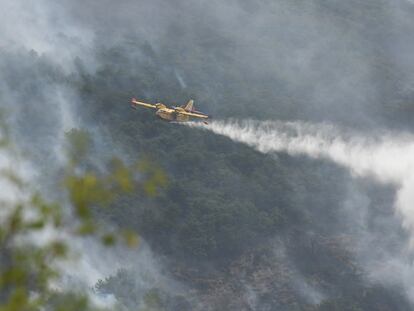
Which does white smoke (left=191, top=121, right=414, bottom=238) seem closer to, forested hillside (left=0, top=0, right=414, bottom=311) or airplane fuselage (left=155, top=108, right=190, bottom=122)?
forested hillside (left=0, top=0, right=414, bottom=311)

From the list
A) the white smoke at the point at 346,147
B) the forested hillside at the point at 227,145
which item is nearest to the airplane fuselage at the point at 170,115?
the forested hillside at the point at 227,145

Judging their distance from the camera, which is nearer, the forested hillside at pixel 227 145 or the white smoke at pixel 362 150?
the forested hillside at pixel 227 145

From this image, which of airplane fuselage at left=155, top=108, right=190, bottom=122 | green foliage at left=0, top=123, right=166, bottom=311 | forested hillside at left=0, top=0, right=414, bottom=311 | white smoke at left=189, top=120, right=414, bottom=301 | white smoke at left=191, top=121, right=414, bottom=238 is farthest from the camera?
white smoke at left=191, top=121, right=414, bottom=238

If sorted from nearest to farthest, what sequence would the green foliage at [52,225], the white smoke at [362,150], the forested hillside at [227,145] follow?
the green foliage at [52,225] < the forested hillside at [227,145] < the white smoke at [362,150]

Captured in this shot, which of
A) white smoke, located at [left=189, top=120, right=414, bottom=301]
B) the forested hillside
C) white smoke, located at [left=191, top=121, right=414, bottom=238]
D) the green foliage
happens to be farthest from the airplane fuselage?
the green foliage

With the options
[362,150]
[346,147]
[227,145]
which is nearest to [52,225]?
[227,145]

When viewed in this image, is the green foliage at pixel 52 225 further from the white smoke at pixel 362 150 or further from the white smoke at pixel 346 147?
the white smoke at pixel 346 147

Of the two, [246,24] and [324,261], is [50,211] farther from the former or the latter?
[246,24]

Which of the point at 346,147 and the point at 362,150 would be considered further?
the point at 346,147

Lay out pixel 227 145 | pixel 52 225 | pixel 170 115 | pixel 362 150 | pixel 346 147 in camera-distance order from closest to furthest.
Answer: pixel 52 225 < pixel 170 115 < pixel 227 145 < pixel 362 150 < pixel 346 147

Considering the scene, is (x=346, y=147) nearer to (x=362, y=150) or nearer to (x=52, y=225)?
(x=362, y=150)

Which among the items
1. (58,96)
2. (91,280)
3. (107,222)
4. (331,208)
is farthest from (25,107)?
(331,208)
